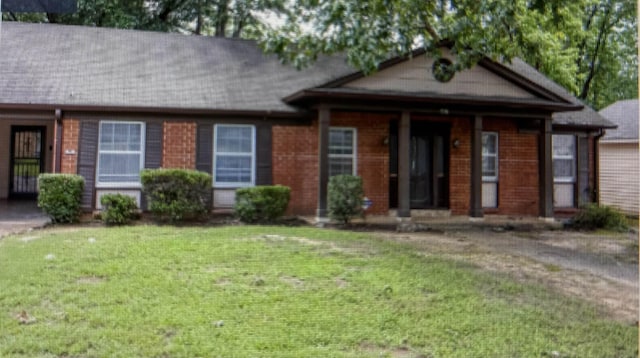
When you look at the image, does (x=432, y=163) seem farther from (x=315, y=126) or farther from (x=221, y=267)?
(x=221, y=267)

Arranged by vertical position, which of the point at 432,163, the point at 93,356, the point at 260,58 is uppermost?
the point at 260,58

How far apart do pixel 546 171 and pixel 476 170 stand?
133 cm

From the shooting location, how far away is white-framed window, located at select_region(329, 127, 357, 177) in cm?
950

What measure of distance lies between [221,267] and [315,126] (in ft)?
17.2

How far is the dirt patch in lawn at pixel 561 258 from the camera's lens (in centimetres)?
441

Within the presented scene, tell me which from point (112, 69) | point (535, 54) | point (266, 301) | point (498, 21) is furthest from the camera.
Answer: point (112, 69)

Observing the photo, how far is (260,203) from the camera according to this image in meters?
8.05

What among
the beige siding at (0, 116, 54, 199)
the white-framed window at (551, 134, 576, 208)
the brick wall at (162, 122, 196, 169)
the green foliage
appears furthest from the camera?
the white-framed window at (551, 134, 576, 208)

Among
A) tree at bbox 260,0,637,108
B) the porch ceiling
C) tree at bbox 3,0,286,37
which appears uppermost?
tree at bbox 3,0,286,37

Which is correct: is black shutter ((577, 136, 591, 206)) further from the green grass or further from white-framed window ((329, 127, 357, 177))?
the green grass

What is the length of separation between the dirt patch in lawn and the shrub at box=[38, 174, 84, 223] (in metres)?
4.47

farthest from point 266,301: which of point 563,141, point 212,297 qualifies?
point 563,141

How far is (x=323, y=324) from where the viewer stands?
10.7ft

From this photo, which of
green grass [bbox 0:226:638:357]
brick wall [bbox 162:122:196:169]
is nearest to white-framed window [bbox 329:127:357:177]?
brick wall [bbox 162:122:196:169]
